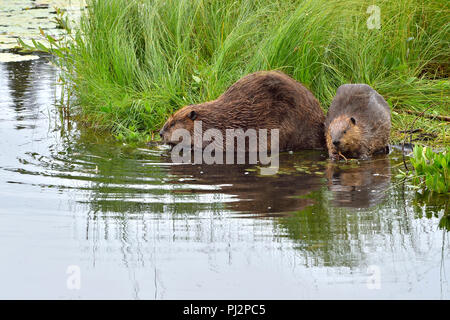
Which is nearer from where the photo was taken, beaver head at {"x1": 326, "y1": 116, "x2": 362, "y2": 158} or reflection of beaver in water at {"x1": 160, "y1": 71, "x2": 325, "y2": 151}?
beaver head at {"x1": 326, "y1": 116, "x2": 362, "y2": 158}

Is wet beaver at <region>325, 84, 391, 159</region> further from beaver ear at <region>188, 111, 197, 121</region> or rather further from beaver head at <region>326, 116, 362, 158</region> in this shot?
beaver ear at <region>188, 111, 197, 121</region>

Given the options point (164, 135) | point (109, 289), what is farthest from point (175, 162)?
point (109, 289)

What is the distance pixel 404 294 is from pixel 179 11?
5.26 m

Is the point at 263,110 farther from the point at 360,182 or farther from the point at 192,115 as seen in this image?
the point at 360,182

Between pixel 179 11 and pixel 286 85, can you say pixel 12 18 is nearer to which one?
pixel 179 11

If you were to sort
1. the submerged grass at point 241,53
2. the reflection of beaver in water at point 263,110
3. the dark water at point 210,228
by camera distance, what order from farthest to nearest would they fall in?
the submerged grass at point 241,53
the reflection of beaver in water at point 263,110
the dark water at point 210,228

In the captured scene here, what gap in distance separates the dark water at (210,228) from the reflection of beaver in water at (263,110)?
290 millimetres

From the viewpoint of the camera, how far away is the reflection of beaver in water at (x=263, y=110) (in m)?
6.23

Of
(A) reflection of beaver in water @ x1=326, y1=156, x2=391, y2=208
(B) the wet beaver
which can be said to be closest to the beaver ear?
(B) the wet beaver

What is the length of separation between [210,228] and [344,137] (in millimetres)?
2357

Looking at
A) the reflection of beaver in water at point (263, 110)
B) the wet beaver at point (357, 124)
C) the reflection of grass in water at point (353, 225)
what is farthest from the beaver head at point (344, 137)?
the reflection of grass in water at point (353, 225)

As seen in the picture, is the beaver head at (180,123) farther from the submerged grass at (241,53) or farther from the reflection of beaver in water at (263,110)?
the submerged grass at (241,53)

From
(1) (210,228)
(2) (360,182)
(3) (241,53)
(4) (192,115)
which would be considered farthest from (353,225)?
(3) (241,53)

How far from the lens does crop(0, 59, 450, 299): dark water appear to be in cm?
316
